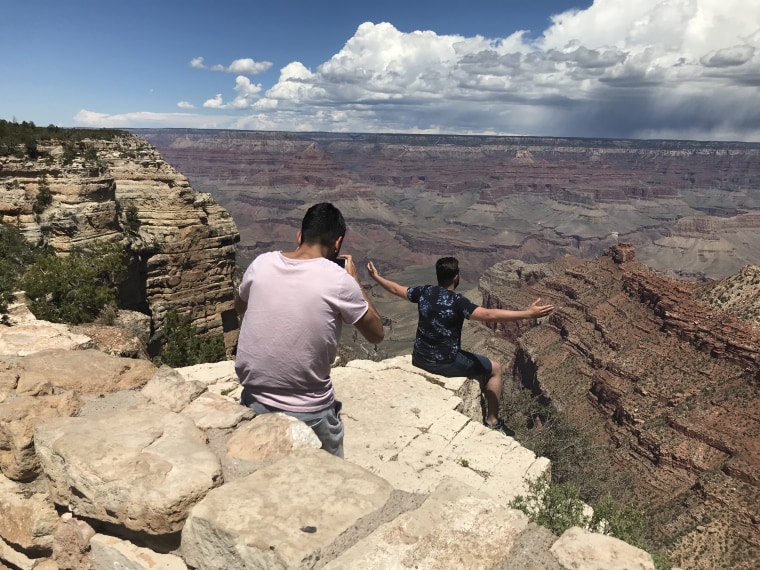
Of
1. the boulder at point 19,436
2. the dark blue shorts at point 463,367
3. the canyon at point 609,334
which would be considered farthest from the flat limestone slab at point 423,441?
the canyon at point 609,334

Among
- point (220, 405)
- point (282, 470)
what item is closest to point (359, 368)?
point (220, 405)

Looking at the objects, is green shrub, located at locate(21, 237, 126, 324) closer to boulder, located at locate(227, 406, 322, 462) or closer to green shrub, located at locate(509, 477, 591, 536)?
boulder, located at locate(227, 406, 322, 462)

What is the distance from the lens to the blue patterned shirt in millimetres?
7074

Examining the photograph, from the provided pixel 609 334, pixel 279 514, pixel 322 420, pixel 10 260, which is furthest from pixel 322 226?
pixel 609 334

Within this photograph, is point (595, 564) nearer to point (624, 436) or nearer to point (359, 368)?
point (359, 368)

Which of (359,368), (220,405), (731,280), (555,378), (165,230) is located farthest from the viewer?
(555,378)

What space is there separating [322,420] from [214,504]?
131cm

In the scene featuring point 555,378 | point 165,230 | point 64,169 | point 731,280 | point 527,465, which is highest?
point 64,169

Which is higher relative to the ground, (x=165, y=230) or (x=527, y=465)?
(x=165, y=230)

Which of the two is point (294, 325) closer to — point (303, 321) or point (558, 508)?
point (303, 321)

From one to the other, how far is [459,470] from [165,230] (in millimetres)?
15116

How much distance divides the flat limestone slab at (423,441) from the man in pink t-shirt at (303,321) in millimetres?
2051

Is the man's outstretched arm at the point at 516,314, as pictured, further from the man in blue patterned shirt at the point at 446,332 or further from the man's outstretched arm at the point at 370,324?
the man's outstretched arm at the point at 370,324

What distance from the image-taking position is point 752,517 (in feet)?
91.8
